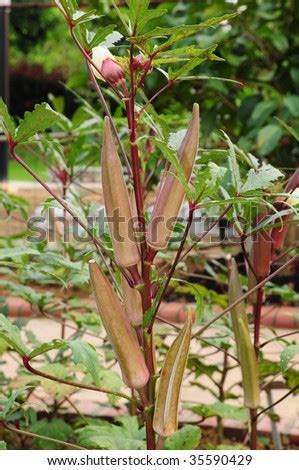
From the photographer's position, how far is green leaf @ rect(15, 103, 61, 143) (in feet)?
2.01

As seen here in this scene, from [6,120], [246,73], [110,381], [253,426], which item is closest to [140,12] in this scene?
[6,120]

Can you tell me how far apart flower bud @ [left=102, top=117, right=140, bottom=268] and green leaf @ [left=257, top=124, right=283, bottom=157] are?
67.7 inches

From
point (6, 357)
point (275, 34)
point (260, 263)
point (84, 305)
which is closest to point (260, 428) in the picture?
point (84, 305)

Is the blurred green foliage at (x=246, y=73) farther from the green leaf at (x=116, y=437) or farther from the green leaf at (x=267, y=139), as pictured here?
the green leaf at (x=116, y=437)

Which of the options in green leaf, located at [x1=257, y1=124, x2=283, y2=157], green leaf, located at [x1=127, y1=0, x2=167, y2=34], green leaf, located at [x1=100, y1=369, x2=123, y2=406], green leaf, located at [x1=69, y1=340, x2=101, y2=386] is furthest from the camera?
green leaf, located at [x1=257, y1=124, x2=283, y2=157]

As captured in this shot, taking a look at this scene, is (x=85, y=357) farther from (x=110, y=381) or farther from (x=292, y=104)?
(x=292, y=104)

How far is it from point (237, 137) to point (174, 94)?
0.28 m

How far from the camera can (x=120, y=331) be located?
0.66 m

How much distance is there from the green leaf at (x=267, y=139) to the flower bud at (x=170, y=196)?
1.70 meters

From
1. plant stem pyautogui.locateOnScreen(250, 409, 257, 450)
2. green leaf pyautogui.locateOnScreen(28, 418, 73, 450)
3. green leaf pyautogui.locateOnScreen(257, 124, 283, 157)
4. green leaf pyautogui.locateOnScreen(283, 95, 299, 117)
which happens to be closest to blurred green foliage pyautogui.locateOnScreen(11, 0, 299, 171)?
green leaf pyautogui.locateOnScreen(283, 95, 299, 117)

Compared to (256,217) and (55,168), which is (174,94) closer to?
(55,168)

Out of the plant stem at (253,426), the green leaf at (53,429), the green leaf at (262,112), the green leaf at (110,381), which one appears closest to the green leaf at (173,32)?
the plant stem at (253,426)

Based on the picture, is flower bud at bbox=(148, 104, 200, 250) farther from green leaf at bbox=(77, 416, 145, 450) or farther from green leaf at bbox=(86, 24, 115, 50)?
green leaf at bbox=(77, 416, 145, 450)

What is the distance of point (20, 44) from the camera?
14523 millimetres
